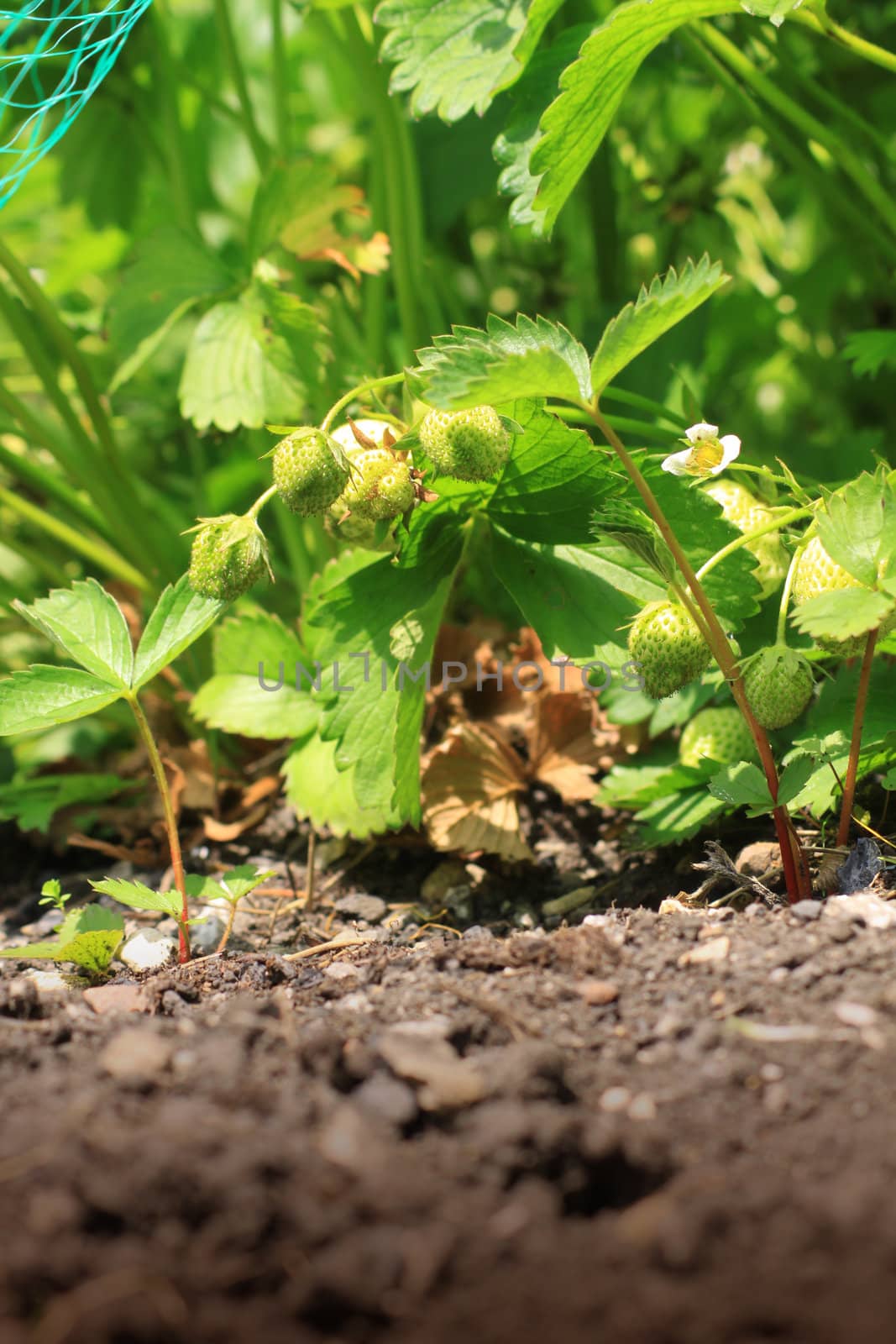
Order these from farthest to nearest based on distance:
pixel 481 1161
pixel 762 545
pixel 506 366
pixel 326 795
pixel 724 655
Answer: pixel 326 795, pixel 762 545, pixel 724 655, pixel 506 366, pixel 481 1161

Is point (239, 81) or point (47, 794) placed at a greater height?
point (239, 81)

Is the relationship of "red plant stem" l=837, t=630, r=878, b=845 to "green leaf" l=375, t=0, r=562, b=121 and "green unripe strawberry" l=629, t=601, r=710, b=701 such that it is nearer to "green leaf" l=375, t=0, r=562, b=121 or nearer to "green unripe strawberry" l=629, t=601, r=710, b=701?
"green unripe strawberry" l=629, t=601, r=710, b=701

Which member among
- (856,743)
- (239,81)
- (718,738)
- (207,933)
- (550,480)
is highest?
(239,81)

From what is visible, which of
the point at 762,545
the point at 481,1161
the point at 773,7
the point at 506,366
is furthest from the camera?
the point at 762,545

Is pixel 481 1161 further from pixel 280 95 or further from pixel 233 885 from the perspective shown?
pixel 280 95

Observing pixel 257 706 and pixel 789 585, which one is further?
pixel 257 706

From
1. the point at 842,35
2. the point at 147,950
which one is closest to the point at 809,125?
the point at 842,35

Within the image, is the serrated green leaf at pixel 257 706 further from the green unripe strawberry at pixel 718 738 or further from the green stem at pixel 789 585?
the green stem at pixel 789 585
